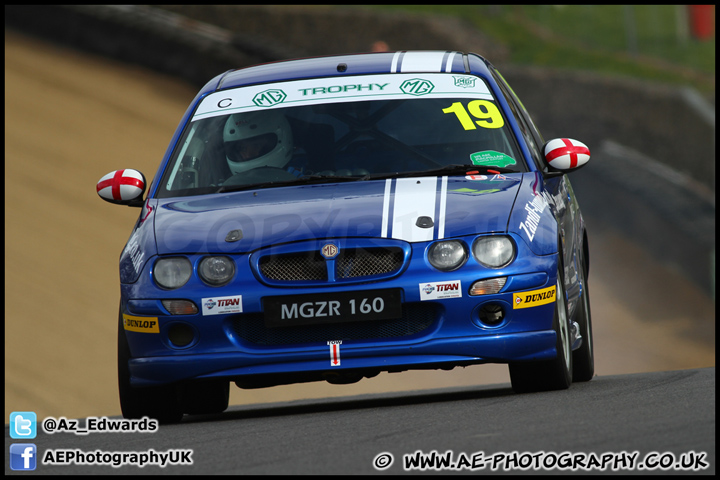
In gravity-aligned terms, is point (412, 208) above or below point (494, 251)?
above

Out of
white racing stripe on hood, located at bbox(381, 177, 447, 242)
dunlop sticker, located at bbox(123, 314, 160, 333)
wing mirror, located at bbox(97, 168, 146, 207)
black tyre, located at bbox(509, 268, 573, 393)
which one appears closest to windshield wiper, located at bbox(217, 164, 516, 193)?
white racing stripe on hood, located at bbox(381, 177, 447, 242)

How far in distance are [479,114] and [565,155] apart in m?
0.53

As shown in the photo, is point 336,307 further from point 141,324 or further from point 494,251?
point 141,324

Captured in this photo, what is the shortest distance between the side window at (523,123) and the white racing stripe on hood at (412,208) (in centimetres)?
84

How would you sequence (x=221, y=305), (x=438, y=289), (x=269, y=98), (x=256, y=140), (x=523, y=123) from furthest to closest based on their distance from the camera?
(x=523, y=123) < (x=269, y=98) < (x=256, y=140) < (x=221, y=305) < (x=438, y=289)

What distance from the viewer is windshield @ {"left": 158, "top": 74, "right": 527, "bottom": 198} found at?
6984 mm

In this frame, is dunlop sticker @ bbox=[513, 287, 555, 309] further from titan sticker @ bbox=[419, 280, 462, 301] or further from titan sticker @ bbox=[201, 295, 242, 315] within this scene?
titan sticker @ bbox=[201, 295, 242, 315]

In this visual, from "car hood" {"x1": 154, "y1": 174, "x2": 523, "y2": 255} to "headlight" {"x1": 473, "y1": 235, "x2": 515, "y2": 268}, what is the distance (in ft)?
0.16

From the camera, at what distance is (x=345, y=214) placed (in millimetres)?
6207

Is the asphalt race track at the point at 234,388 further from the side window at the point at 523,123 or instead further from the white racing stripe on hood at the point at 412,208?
the side window at the point at 523,123

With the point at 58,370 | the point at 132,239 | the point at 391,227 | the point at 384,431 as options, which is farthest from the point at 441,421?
the point at 58,370

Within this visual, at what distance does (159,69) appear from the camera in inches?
905

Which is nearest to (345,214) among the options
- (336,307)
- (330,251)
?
(330,251)

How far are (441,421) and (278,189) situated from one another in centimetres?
173
